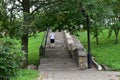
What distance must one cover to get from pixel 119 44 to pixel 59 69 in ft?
32.9

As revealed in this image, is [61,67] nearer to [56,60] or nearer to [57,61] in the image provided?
[57,61]

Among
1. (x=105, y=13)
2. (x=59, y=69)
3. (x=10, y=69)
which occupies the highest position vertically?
(x=105, y=13)

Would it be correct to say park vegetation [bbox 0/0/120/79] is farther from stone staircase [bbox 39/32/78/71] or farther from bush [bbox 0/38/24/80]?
bush [bbox 0/38/24/80]

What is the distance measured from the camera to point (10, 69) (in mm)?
10805

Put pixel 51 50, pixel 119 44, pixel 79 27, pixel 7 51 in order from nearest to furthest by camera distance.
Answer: pixel 7 51, pixel 79 27, pixel 51 50, pixel 119 44

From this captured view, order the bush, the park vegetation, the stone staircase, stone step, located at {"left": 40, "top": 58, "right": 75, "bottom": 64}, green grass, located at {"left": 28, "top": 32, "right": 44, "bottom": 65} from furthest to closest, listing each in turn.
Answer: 1. green grass, located at {"left": 28, "top": 32, "right": 44, "bottom": 65}
2. stone step, located at {"left": 40, "top": 58, "right": 75, "bottom": 64}
3. the stone staircase
4. the park vegetation
5. the bush

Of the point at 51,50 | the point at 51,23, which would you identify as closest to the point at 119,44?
the point at 51,50

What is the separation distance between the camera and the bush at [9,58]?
1053cm

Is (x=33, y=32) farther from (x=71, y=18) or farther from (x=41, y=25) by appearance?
(x=71, y=18)

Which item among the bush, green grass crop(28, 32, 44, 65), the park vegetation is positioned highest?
the park vegetation

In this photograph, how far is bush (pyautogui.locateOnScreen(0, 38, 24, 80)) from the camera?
10.5 m

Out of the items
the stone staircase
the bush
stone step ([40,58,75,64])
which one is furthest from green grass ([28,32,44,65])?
the bush

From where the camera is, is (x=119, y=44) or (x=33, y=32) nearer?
(x=33, y=32)

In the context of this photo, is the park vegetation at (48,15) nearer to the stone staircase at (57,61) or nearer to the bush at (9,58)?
the stone staircase at (57,61)
